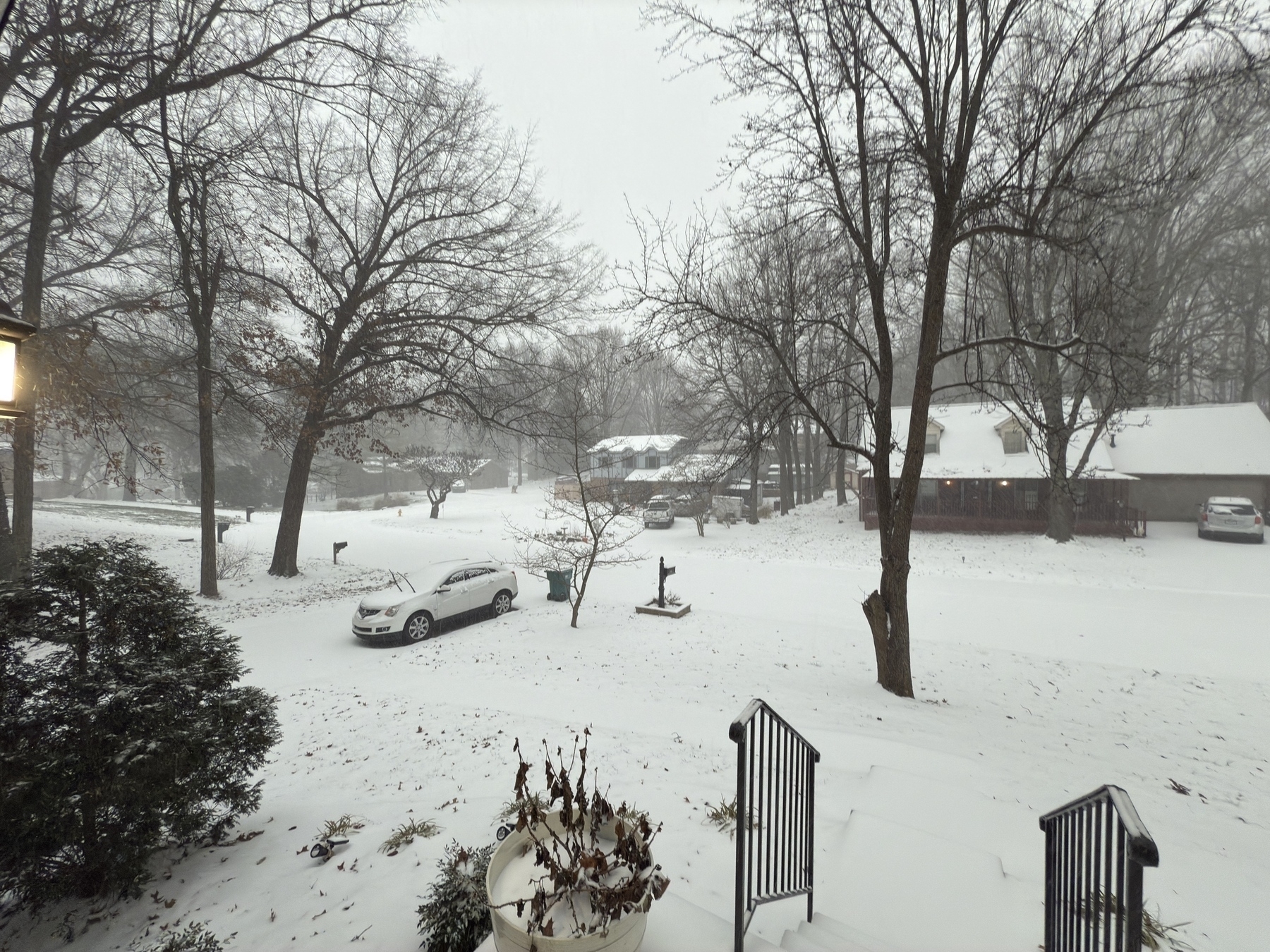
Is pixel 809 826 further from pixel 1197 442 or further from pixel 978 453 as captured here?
pixel 1197 442

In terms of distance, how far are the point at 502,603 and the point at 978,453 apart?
1961cm

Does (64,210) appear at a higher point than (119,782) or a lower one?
higher

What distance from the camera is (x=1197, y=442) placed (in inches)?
795

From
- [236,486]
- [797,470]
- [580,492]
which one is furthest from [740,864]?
[236,486]

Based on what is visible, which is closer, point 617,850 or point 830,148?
point 617,850

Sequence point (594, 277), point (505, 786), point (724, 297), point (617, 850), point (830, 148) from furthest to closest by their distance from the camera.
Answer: point (594, 277) < point (724, 297) < point (830, 148) < point (505, 786) < point (617, 850)

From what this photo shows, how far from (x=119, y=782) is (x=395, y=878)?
63.1 inches

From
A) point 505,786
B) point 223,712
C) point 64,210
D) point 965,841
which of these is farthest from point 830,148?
point 64,210

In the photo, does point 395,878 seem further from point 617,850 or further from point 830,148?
point 830,148

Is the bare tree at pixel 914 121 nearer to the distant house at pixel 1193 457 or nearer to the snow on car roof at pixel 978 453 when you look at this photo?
the snow on car roof at pixel 978 453

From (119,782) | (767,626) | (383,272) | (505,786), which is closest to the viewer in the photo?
(119,782)

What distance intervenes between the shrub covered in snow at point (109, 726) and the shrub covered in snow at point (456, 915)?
178cm

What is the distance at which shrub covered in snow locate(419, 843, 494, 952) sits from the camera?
8.68 ft

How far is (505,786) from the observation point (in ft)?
14.6
